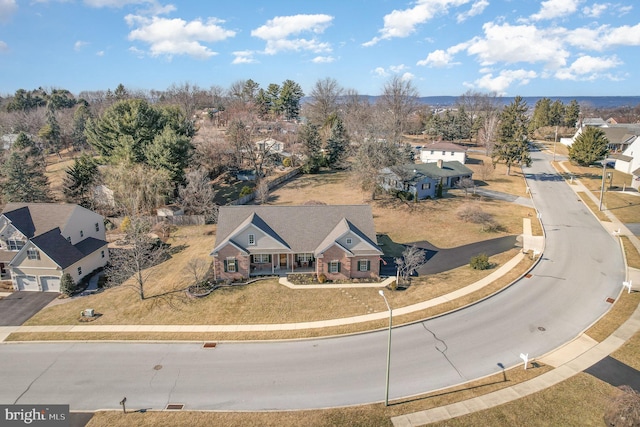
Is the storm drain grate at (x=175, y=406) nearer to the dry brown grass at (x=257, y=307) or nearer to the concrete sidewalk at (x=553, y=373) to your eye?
the dry brown grass at (x=257, y=307)

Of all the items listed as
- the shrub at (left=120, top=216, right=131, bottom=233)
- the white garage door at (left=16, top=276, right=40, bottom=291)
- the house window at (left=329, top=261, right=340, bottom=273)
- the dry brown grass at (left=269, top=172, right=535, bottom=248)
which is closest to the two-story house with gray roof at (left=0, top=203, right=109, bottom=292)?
the white garage door at (left=16, top=276, right=40, bottom=291)

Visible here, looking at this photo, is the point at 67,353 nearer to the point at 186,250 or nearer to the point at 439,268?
the point at 186,250

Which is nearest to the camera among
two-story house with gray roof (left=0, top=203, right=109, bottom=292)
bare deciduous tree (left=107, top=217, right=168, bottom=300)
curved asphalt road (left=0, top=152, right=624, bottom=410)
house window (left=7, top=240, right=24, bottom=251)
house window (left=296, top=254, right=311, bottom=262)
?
curved asphalt road (left=0, top=152, right=624, bottom=410)

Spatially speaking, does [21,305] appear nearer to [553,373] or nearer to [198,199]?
[198,199]

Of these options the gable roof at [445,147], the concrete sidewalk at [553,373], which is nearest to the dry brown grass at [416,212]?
the concrete sidewalk at [553,373]

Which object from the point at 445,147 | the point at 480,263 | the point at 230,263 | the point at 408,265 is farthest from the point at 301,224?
the point at 445,147

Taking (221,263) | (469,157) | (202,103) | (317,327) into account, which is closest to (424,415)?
(317,327)

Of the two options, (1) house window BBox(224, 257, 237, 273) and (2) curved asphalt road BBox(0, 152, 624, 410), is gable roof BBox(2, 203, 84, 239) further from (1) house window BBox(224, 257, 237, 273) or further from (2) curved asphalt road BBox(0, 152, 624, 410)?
(1) house window BBox(224, 257, 237, 273)
